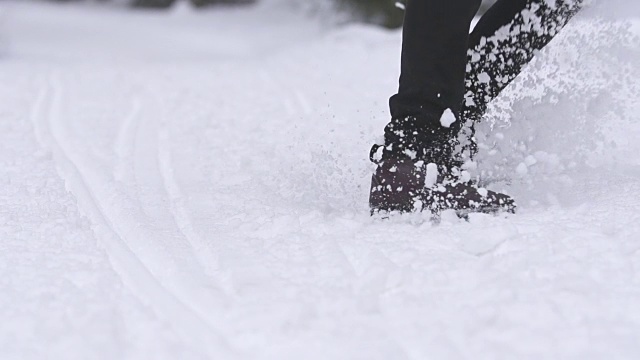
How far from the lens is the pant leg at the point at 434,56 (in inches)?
61.9

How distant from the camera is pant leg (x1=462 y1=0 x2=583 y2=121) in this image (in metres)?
1.75

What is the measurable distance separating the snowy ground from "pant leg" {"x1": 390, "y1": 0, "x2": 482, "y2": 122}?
0.25 metres

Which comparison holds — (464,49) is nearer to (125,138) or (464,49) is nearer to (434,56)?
(434,56)

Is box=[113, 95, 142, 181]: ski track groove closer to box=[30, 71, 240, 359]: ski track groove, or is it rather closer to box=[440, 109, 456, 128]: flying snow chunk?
box=[30, 71, 240, 359]: ski track groove

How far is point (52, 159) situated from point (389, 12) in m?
6.93

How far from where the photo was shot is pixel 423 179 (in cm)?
162

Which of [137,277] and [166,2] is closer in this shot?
[137,277]

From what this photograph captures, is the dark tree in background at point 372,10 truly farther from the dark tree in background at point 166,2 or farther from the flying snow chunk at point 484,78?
the flying snow chunk at point 484,78

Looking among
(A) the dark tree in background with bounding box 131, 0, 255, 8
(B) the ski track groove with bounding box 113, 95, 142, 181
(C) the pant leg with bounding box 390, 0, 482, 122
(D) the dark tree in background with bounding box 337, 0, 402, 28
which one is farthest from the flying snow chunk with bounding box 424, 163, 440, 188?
(A) the dark tree in background with bounding box 131, 0, 255, 8

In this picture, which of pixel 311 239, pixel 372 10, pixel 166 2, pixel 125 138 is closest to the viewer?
pixel 311 239

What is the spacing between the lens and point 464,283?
4.17 feet

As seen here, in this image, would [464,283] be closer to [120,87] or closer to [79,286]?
[79,286]

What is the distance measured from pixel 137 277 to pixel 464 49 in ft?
2.67

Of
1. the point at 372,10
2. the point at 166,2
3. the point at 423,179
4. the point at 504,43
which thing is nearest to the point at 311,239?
the point at 423,179
